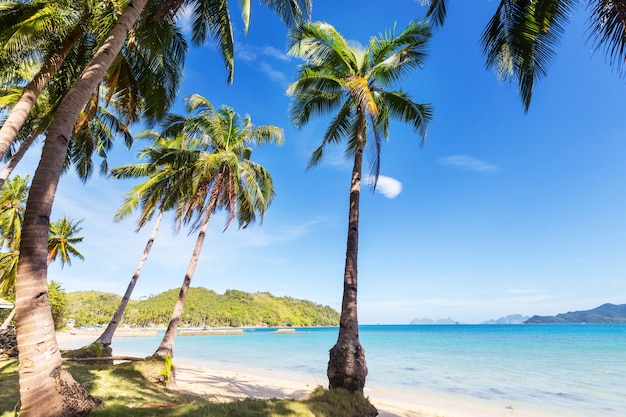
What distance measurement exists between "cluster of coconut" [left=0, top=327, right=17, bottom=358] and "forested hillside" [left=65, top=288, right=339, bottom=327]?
83019 millimetres

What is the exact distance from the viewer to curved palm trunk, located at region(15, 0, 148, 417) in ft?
10.0

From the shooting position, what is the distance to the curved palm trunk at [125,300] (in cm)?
1231

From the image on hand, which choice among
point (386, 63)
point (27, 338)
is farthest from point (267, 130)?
point (27, 338)

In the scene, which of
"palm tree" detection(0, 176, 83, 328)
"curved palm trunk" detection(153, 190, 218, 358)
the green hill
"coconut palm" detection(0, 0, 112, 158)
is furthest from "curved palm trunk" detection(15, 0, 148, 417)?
→ the green hill

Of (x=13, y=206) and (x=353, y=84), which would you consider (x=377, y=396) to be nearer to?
(x=353, y=84)

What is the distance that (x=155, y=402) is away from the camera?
518 centimetres

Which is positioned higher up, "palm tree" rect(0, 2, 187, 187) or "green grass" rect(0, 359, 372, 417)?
"palm tree" rect(0, 2, 187, 187)

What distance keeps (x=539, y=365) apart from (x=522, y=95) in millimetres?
21119

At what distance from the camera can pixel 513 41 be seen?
18.6 ft

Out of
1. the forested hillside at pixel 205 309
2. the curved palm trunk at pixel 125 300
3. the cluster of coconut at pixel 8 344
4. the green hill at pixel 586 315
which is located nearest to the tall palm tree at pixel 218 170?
the curved palm trunk at pixel 125 300

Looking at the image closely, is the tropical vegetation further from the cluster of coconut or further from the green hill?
the green hill

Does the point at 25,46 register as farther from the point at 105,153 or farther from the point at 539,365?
the point at 539,365

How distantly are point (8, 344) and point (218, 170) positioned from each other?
1141 cm

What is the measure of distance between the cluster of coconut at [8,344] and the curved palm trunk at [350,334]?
549 inches
